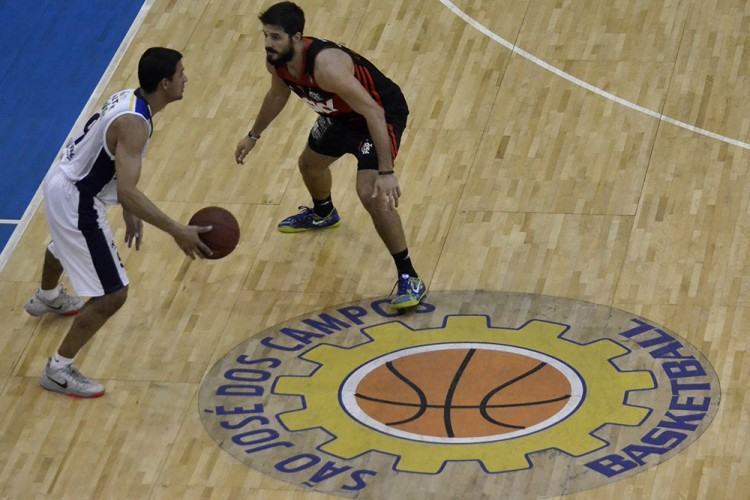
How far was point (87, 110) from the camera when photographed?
13352 millimetres

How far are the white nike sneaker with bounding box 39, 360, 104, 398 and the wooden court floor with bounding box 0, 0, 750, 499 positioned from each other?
3.4 inches

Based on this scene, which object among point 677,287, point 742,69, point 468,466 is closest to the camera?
point 468,466

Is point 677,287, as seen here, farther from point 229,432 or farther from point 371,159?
point 229,432

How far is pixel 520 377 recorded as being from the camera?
992 cm

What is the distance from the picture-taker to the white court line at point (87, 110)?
11844mm

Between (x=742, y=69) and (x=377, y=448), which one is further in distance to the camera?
(x=742, y=69)

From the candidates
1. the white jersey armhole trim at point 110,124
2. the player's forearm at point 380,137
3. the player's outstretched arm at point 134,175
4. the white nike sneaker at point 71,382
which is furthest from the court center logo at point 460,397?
the white jersey armhole trim at point 110,124

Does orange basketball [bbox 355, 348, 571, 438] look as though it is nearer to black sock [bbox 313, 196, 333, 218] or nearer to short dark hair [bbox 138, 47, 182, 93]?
black sock [bbox 313, 196, 333, 218]

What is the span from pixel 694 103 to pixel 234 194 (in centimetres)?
367

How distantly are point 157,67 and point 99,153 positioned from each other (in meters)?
0.64

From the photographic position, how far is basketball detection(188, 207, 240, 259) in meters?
9.78

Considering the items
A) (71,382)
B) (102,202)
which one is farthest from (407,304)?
(71,382)


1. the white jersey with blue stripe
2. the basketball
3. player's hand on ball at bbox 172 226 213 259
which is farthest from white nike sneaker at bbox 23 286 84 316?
player's hand on ball at bbox 172 226 213 259

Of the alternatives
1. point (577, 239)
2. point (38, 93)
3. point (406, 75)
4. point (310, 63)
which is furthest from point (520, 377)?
point (38, 93)
